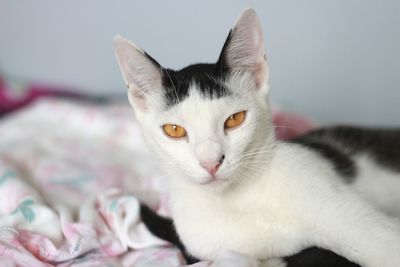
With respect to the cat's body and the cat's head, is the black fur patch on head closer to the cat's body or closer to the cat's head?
the cat's head

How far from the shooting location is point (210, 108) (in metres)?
1.00

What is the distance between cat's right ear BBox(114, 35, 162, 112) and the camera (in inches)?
40.9

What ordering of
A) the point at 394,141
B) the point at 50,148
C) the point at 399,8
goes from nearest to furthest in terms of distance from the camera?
the point at 394,141 < the point at 399,8 < the point at 50,148

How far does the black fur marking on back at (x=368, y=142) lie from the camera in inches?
56.7

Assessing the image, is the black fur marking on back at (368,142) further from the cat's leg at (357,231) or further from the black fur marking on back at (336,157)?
the cat's leg at (357,231)

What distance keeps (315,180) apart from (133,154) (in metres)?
1.16

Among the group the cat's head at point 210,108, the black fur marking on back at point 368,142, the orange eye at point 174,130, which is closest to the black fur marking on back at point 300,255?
the cat's head at point 210,108

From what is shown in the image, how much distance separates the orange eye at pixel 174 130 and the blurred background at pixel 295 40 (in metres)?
0.96

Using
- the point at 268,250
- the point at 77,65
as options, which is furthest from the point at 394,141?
the point at 77,65

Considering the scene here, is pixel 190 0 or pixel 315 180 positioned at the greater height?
pixel 190 0

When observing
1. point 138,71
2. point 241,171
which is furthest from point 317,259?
point 138,71

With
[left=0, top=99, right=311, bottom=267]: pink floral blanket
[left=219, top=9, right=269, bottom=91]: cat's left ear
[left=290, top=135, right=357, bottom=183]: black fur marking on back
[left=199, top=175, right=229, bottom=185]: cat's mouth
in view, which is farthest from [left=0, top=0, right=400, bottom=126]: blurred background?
[left=199, top=175, right=229, bottom=185]: cat's mouth

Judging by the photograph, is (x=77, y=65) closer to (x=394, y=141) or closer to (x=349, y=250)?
(x=394, y=141)

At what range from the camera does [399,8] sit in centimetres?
192
